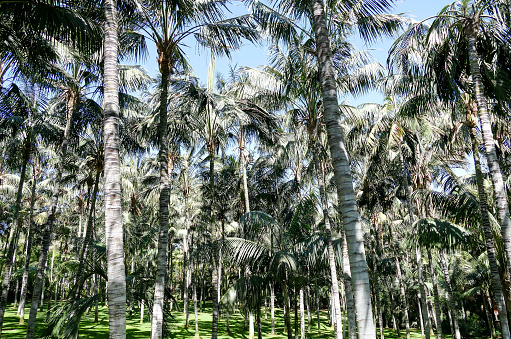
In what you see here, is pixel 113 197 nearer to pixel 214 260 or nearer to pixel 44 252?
pixel 44 252

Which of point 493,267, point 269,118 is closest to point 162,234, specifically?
point 269,118

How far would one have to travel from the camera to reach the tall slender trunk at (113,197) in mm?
4641

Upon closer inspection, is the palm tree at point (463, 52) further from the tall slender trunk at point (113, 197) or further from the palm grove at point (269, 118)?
the tall slender trunk at point (113, 197)

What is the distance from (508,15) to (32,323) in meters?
17.3

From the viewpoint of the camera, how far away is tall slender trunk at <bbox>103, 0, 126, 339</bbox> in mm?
4641

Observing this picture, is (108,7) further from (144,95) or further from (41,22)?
(144,95)

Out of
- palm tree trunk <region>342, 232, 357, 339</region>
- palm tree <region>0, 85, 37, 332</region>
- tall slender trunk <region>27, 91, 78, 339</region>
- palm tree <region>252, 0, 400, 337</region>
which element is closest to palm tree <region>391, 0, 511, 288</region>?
palm tree <region>252, 0, 400, 337</region>

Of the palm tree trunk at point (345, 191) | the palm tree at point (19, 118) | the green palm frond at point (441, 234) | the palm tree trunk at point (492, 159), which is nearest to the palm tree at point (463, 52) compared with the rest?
the palm tree trunk at point (492, 159)

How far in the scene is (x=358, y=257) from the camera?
457 centimetres

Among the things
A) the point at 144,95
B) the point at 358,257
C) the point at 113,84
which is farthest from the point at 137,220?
the point at 358,257

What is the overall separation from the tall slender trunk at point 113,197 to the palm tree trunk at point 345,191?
326 centimetres

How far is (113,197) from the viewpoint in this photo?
201 inches

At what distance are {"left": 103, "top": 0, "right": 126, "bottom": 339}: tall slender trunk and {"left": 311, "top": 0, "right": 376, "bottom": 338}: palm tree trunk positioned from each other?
128 inches

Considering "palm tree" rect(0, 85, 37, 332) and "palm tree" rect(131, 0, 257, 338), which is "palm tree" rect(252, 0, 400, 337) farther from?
"palm tree" rect(0, 85, 37, 332)
